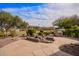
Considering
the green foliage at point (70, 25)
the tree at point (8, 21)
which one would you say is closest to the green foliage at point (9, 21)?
the tree at point (8, 21)

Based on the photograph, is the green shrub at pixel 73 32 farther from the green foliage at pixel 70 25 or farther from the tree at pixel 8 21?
the tree at pixel 8 21

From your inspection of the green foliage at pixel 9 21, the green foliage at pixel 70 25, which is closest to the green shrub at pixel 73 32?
the green foliage at pixel 70 25

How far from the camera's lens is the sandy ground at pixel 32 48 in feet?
10.1

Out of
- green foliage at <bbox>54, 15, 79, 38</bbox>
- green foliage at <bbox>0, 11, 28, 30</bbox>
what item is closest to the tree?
green foliage at <bbox>0, 11, 28, 30</bbox>

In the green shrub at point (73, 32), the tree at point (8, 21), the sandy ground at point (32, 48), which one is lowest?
the sandy ground at point (32, 48)

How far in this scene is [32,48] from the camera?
309cm

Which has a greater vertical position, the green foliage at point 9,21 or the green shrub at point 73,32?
the green foliage at point 9,21

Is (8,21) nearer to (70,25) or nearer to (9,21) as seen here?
(9,21)

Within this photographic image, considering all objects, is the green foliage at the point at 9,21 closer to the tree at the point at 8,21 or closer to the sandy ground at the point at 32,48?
the tree at the point at 8,21

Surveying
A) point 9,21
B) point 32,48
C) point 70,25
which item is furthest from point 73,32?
point 9,21

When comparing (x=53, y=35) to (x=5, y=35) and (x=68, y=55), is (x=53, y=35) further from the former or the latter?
(x=5, y=35)

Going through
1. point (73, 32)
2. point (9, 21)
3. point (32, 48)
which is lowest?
point (32, 48)

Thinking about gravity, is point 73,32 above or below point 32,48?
above

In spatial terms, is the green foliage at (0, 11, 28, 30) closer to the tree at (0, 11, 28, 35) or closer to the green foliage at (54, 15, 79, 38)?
the tree at (0, 11, 28, 35)
